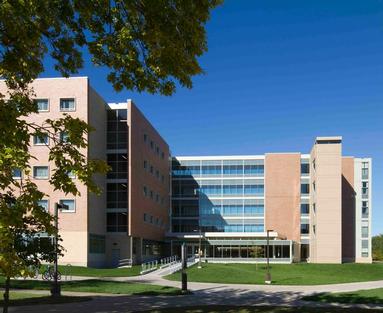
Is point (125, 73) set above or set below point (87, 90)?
below

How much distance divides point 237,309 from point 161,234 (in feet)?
192

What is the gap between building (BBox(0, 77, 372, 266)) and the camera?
2009 inches

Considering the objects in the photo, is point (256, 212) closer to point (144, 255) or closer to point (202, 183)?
point (202, 183)

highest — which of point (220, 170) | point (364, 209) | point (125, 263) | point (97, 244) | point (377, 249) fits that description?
point (220, 170)

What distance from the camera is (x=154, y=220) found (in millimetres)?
71375

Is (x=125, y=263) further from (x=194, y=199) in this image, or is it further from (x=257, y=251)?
(x=194, y=199)

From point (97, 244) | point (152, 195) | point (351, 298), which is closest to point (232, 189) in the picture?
point (152, 195)

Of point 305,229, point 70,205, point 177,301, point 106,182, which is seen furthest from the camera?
point 305,229

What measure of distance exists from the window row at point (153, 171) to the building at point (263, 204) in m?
8.83

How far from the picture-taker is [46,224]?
914 centimetres

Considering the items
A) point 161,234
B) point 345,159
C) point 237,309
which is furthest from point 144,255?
point 237,309

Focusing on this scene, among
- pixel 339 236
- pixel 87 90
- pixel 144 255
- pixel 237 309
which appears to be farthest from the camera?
pixel 339 236

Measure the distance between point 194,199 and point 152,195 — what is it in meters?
19.8

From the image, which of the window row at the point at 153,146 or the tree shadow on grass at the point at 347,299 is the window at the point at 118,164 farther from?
the tree shadow on grass at the point at 347,299
